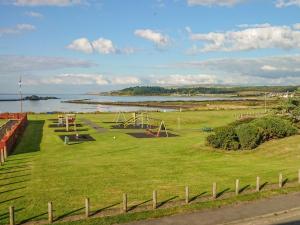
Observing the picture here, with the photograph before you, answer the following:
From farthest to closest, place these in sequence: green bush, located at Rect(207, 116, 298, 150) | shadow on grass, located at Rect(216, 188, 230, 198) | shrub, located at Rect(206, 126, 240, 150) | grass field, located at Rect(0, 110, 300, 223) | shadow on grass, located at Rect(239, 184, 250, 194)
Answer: shrub, located at Rect(206, 126, 240, 150) < green bush, located at Rect(207, 116, 298, 150) < shadow on grass, located at Rect(239, 184, 250, 194) < grass field, located at Rect(0, 110, 300, 223) < shadow on grass, located at Rect(216, 188, 230, 198)

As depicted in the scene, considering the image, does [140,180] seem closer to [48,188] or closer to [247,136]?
[48,188]

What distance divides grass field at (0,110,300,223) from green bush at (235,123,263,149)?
732 mm

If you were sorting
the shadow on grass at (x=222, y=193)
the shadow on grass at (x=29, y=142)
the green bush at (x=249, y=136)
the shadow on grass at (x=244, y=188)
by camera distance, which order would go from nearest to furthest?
the shadow on grass at (x=222, y=193)
the shadow on grass at (x=244, y=188)
the green bush at (x=249, y=136)
the shadow on grass at (x=29, y=142)

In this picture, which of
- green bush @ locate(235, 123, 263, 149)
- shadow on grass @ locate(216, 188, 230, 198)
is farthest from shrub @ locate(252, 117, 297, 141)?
shadow on grass @ locate(216, 188, 230, 198)

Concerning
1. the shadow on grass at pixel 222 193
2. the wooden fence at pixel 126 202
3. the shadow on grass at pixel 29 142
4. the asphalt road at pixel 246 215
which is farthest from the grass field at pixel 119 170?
the asphalt road at pixel 246 215

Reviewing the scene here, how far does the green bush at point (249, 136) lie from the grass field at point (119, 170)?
2.40 feet

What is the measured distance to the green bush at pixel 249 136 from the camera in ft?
118

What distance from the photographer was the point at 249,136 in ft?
119

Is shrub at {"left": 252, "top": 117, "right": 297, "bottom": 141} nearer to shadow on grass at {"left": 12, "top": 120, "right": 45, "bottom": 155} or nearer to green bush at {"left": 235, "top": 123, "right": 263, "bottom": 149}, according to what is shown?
green bush at {"left": 235, "top": 123, "right": 263, "bottom": 149}

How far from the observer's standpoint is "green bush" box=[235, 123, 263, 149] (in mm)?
36062

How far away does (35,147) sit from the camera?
136 feet

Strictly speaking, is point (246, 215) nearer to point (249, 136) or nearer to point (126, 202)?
point (126, 202)

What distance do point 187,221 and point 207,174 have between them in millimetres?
10352

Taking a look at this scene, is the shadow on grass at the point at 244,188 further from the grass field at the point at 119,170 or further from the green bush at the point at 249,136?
the green bush at the point at 249,136
